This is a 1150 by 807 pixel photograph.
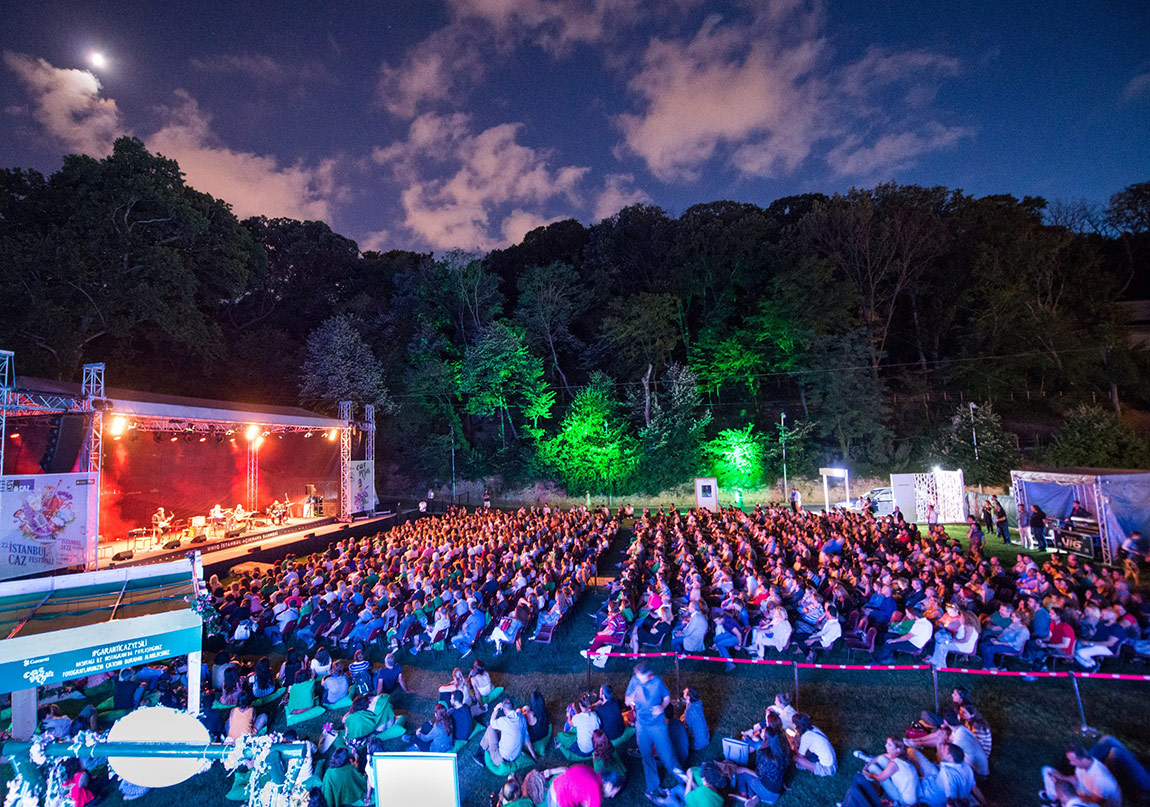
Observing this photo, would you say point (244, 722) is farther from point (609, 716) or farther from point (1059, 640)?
point (1059, 640)

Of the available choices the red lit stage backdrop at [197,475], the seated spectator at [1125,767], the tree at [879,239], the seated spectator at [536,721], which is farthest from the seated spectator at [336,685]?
the tree at [879,239]

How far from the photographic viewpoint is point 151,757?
4559 mm

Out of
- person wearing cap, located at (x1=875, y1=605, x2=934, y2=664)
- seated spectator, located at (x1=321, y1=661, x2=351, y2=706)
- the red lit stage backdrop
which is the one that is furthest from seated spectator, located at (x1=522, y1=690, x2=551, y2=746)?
the red lit stage backdrop

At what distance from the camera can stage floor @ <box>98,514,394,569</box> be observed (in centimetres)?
1452

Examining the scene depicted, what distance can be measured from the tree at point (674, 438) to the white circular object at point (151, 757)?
23640 mm

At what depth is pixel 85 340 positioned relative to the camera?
21.4 meters

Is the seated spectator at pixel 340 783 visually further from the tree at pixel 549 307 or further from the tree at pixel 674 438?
the tree at pixel 549 307

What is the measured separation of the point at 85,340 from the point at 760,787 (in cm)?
2757

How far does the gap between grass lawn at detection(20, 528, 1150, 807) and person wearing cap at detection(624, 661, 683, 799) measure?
322mm

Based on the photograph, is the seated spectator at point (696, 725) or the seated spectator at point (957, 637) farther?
the seated spectator at point (957, 637)

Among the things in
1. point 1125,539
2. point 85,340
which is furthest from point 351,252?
point 1125,539

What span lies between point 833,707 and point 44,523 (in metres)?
16.1

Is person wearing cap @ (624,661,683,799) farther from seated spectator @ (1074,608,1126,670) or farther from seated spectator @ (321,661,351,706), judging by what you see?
seated spectator @ (1074,608,1126,670)

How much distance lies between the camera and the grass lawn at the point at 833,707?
5199 mm
